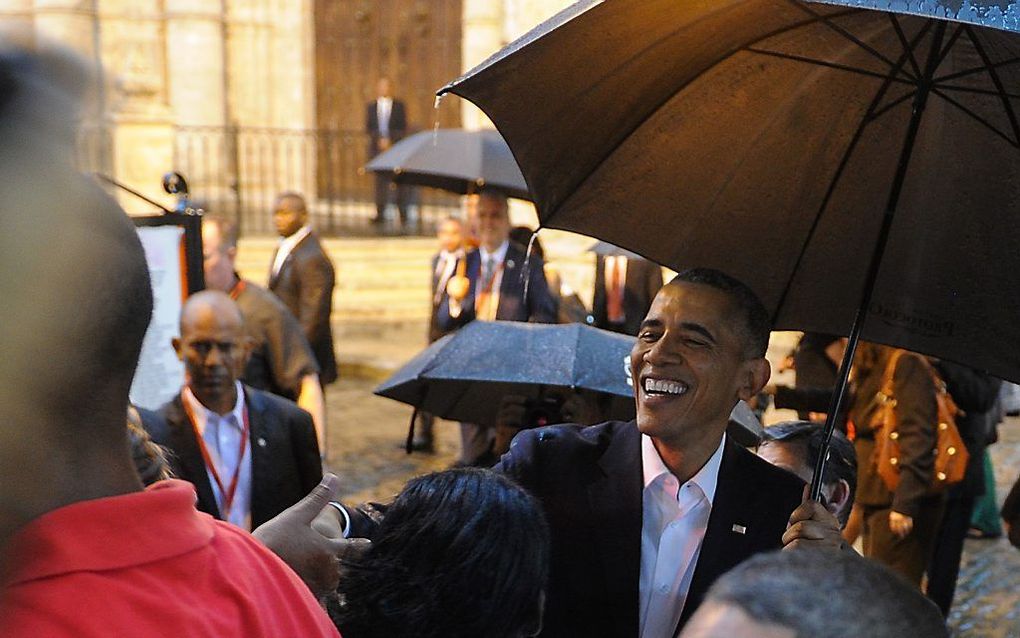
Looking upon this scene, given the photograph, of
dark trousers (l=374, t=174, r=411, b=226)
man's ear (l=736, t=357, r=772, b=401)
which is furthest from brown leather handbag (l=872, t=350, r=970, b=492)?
dark trousers (l=374, t=174, r=411, b=226)

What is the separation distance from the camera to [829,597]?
1.24 m

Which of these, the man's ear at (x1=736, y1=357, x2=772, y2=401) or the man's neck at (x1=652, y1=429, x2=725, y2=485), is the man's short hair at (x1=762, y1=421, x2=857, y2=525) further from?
the man's neck at (x1=652, y1=429, x2=725, y2=485)

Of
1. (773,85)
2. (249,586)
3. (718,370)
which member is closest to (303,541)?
(249,586)

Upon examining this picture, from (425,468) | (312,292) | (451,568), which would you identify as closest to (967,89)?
(451,568)

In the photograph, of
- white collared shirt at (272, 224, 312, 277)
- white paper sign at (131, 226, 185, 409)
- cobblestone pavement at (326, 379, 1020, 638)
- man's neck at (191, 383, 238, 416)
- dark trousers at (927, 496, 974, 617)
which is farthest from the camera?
white collared shirt at (272, 224, 312, 277)

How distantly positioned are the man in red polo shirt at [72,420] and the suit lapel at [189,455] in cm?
261

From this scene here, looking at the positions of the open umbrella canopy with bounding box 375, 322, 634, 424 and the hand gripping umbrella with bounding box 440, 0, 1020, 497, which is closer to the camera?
the hand gripping umbrella with bounding box 440, 0, 1020, 497

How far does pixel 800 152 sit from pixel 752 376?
1.95 ft

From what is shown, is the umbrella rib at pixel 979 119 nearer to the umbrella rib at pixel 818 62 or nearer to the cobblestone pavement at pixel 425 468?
the umbrella rib at pixel 818 62

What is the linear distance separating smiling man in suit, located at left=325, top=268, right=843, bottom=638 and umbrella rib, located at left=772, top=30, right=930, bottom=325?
0.34m

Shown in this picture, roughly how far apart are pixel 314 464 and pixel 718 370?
1906 millimetres

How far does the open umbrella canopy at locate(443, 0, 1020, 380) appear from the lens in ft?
8.93

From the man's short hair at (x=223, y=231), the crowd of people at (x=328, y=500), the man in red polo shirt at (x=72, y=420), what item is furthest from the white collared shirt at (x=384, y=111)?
the man in red polo shirt at (x=72, y=420)

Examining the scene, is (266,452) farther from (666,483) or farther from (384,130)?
(384,130)
